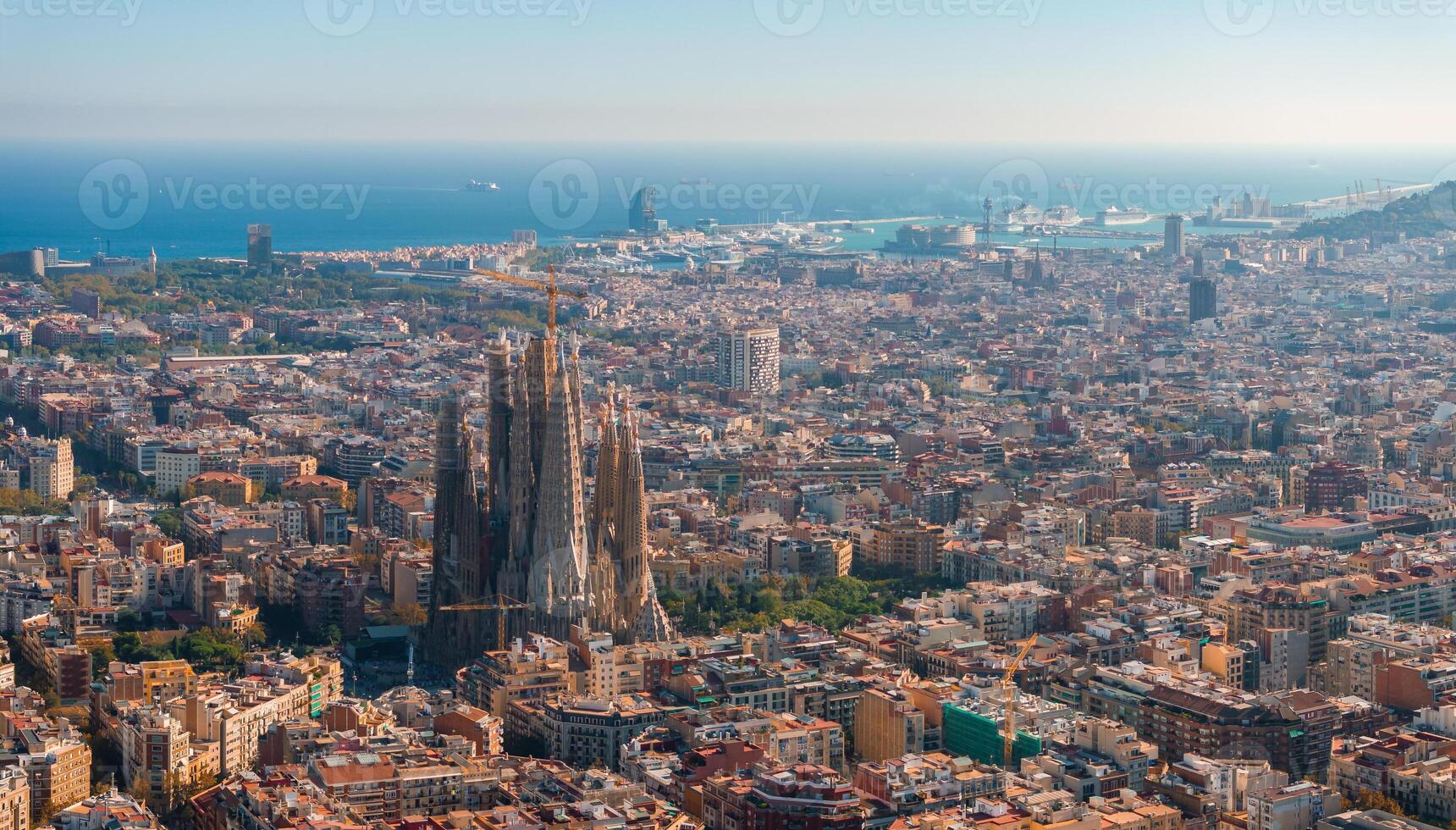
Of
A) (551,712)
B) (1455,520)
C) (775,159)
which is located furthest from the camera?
(775,159)

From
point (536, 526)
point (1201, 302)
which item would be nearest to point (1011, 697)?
point (536, 526)

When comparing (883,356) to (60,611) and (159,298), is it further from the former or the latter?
(60,611)

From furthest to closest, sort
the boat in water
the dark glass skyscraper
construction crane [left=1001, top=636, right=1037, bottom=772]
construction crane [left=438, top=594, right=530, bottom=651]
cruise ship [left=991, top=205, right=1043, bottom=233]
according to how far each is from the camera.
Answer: the boat in water
cruise ship [left=991, top=205, right=1043, bottom=233]
the dark glass skyscraper
construction crane [left=438, top=594, right=530, bottom=651]
construction crane [left=1001, top=636, right=1037, bottom=772]

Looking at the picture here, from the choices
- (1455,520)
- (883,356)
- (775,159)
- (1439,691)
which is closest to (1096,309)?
(883,356)

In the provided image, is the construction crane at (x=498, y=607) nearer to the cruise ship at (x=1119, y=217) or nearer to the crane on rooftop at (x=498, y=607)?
the crane on rooftop at (x=498, y=607)

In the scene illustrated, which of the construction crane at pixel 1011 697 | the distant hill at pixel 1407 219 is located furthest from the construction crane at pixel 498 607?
the distant hill at pixel 1407 219

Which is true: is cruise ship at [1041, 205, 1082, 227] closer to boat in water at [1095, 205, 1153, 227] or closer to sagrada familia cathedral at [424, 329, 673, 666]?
boat in water at [1095, 205, 1153, 227]

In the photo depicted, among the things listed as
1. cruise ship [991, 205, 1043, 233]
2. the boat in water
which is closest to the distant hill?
cruise ship [991, 205, 1043, 233]
